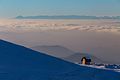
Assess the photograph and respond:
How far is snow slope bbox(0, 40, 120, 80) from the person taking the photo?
85.6 feet

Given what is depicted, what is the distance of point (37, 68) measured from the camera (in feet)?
89.7

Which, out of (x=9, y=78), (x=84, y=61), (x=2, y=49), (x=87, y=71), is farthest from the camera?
(x=84, y=61)

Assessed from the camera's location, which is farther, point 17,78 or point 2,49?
point 2,49

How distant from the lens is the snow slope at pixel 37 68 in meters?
26.1

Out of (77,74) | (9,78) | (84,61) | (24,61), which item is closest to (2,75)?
→ (9,78)

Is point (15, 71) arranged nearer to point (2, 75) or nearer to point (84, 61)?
point (2, 75)

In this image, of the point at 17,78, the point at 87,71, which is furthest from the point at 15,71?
the point at 87,71

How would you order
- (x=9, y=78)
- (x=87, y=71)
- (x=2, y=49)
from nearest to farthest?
(x=9, y=78) → (x=87, y=71) → (x=2, y=49)

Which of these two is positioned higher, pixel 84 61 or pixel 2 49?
pixel 2 49

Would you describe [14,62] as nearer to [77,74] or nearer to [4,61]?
[4,61]

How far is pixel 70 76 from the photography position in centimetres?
2633

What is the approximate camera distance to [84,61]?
48.8m

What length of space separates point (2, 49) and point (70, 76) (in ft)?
18.7

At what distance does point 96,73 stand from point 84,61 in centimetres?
2146
